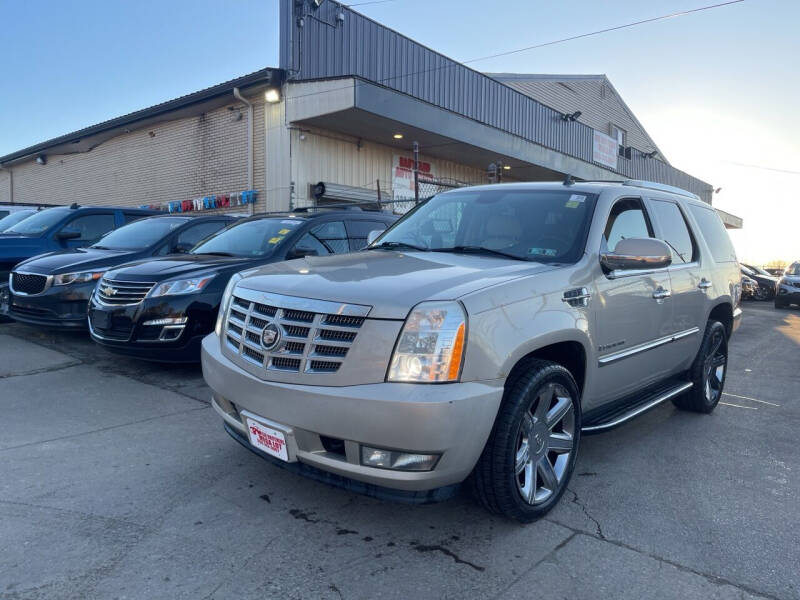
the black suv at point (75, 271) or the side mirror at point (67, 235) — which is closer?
the black suv at point (75, 271)

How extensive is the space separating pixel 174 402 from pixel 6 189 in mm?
28051

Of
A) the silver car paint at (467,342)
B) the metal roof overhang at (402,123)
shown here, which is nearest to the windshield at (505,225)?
the silver car paint at (467,342)

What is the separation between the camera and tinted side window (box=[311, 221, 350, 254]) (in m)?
6.49

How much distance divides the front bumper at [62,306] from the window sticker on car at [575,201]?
5.44 m

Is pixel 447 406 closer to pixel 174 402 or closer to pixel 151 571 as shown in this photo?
pixel 151 571

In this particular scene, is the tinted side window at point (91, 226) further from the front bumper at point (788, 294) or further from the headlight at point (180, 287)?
the front bumper at point (788, 294)

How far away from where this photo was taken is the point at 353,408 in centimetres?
253

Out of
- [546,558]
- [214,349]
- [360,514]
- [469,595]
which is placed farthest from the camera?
[214,349]

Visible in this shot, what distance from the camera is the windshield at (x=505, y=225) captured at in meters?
3.62

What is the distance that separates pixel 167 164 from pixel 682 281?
15.5 m

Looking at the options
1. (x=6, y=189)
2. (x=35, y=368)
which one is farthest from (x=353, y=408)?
(x=6, y=189)

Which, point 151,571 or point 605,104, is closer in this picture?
point 151,571

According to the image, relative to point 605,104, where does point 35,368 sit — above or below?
below

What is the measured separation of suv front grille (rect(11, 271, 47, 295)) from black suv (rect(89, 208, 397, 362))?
1.23 metres
